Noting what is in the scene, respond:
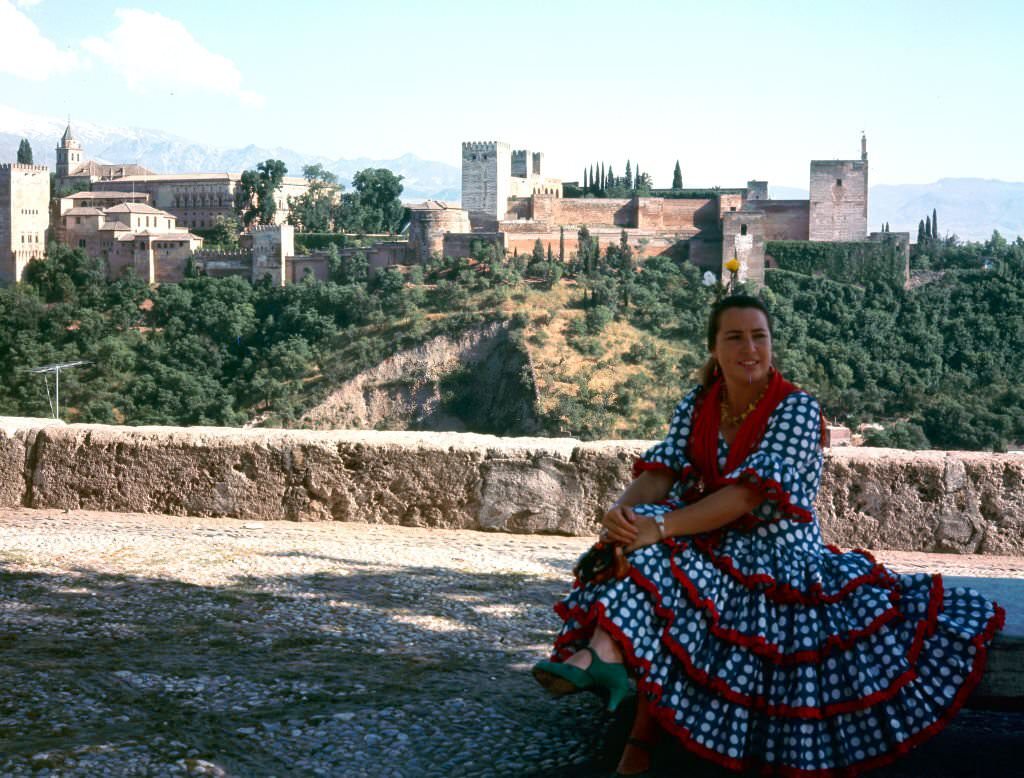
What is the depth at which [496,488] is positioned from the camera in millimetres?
4844

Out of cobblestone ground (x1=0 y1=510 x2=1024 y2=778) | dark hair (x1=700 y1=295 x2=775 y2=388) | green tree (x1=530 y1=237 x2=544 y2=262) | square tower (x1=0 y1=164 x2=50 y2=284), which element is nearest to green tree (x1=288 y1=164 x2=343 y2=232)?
square tower (x1=0 y1=164 x2=50 y2=284)

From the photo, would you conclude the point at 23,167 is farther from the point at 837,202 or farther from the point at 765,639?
the point at 765,639

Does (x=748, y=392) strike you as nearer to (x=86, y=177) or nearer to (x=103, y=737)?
(x=103, y=737)

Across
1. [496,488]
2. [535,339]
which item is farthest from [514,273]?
[496,488]

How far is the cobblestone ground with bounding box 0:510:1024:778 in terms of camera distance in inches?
91.7

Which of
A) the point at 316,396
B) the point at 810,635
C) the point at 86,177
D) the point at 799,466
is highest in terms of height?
the point at 86,177

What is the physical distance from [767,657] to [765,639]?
0.11 feet

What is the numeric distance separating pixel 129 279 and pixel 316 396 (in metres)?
13.8

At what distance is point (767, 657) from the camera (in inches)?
86.7

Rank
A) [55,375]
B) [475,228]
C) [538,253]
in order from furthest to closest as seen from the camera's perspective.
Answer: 1. [475,228]
2. [538,253]
3. [55,375]

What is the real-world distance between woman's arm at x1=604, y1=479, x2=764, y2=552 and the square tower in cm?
5882

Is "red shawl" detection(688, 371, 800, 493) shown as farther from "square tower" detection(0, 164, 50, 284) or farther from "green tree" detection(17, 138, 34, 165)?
"green tree" detection(17, 138, 34, 165)

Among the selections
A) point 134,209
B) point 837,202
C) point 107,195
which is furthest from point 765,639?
point 107,195

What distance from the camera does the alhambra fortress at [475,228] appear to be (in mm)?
52000
